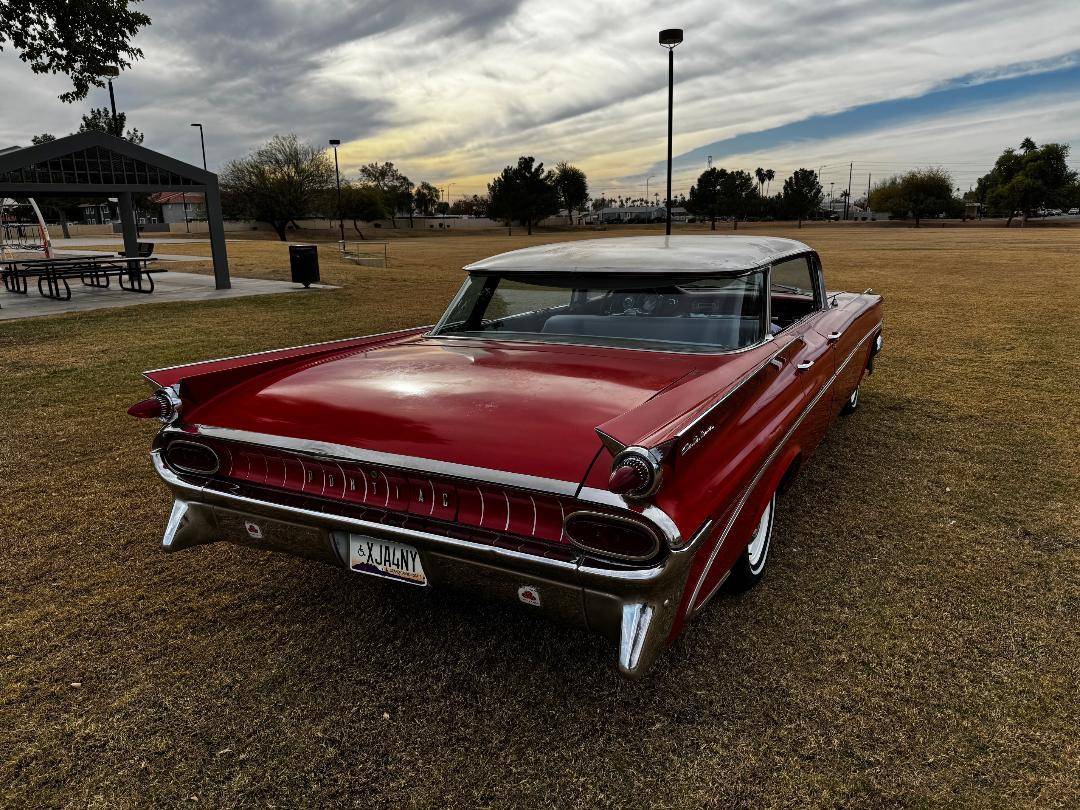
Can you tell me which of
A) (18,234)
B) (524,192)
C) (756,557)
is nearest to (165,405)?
(756,557)

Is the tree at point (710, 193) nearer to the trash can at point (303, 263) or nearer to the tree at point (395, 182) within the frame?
the tree at point (395, 182)

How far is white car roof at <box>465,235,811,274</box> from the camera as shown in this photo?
2951 mm

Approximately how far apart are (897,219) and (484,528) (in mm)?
102427

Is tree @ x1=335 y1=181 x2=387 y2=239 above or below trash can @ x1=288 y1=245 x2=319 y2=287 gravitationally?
above

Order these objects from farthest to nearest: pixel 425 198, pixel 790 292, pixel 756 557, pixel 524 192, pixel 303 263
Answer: pixel 425 198, pixel 524 192, pixel 303 263, pixel 790 292, pixel 756 557

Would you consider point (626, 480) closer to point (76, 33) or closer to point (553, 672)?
point (553, 672)

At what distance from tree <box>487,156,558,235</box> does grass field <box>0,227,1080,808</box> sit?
74560mm

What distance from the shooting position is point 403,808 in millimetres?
1879

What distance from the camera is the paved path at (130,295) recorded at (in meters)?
11.9

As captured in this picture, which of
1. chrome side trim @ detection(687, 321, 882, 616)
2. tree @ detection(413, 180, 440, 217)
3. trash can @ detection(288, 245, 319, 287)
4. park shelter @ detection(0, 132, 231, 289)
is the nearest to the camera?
chrome side trim @ detection(687, 321, 882, 616)

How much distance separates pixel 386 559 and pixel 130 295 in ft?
46.6

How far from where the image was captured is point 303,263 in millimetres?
15367

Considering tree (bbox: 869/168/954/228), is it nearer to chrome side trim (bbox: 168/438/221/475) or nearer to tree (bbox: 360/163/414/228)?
tree (bbox: 360/163/414/228)

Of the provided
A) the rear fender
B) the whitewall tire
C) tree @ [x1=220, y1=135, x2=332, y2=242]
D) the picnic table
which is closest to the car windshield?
the rear fender
